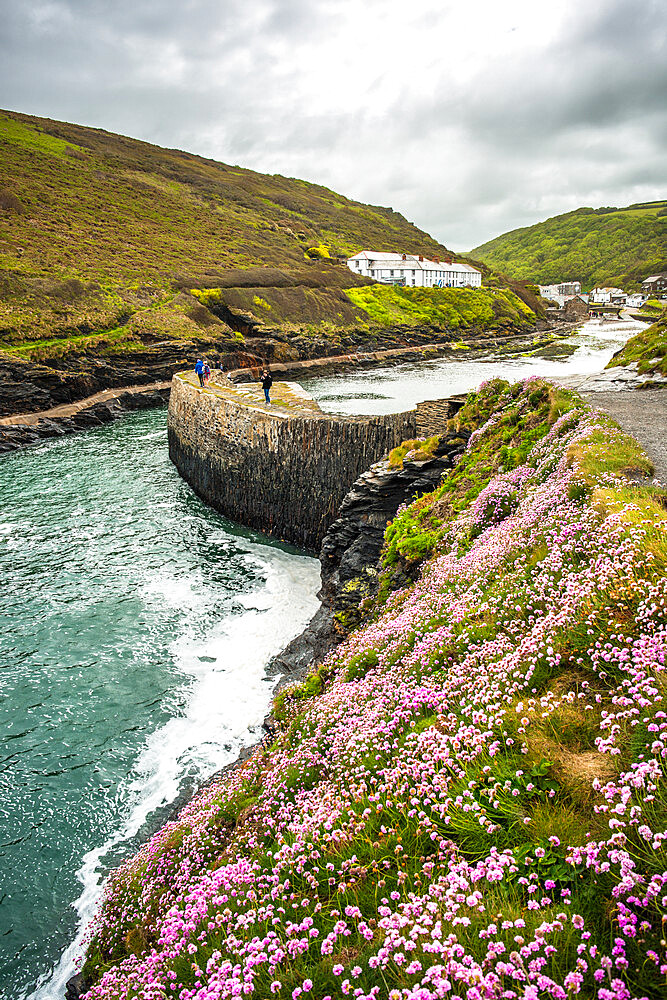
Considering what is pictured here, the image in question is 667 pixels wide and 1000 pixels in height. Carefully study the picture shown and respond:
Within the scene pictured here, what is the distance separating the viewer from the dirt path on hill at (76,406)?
34781 millimetres

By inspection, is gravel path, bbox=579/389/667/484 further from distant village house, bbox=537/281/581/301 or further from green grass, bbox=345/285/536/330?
distant village house, bbox=537/281/581/301

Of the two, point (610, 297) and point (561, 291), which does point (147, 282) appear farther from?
point (561, 291)

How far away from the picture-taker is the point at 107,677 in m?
12.0

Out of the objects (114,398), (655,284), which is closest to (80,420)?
(114,398)

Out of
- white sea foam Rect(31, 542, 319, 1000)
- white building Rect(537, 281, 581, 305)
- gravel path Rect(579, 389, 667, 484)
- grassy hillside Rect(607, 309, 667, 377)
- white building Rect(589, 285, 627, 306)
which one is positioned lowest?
white sea foam Rect(31, 542, 319, 1000)

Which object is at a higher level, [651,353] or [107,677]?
[651,353]

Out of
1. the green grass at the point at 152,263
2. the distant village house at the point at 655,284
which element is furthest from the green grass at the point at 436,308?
the distant village house at the point at 655,284

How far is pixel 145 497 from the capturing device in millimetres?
24266

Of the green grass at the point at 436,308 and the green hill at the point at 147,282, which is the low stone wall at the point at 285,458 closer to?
the green hill at the point at 147,282

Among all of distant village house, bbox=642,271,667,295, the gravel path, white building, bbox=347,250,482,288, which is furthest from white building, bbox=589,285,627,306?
the gravel path

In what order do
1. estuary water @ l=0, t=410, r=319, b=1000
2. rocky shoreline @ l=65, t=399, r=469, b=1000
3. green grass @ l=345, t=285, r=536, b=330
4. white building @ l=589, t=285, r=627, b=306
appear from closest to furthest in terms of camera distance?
estuary water @ l=0, t=410, r=319, b=1000, rocky shoreline @ l=65, t=399, r=469, b=1000, green grass @ l=345, t=285, r=536, b=330, white building @ l=589, t=285, r=627, b=306

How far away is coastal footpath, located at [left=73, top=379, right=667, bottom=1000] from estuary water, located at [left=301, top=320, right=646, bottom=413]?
28826 millimetres

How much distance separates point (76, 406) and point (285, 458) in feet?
86.1

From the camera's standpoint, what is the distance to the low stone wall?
1828 cm
